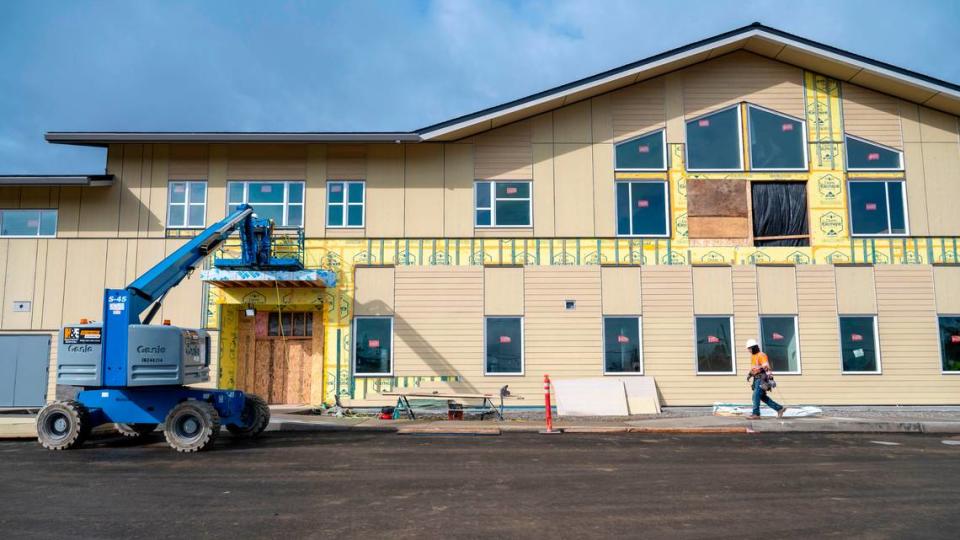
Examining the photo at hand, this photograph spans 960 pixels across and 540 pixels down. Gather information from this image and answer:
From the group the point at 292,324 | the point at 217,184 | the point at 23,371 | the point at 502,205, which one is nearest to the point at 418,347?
the point at 292,324

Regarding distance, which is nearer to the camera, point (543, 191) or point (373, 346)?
point (373, 346)

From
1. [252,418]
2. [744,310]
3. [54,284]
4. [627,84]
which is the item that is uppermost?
[627,84]

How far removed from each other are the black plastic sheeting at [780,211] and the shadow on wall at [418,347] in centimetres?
894

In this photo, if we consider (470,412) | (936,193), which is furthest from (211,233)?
(936,193)

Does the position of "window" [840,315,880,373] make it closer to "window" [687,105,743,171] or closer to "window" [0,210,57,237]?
"window" [687,105,743,171]

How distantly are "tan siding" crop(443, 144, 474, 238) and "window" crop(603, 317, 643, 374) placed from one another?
4599 mm

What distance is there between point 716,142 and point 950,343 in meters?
8.21

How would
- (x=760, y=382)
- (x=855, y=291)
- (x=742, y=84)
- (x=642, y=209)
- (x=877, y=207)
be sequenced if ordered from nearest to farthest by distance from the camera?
1. (x=760, y=382)
2. (x=855, y=291)
3. (x=642, y=209)
4. (x=877, y=207)
5. (x=742, y=84)

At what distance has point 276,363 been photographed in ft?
62.0

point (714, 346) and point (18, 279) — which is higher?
point (18, 279)

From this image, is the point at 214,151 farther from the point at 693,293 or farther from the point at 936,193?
the point at 936,193

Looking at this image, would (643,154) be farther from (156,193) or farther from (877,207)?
(156,193)

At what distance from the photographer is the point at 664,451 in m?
11.9

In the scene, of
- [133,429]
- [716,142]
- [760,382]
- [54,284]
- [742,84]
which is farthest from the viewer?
[742,84]
